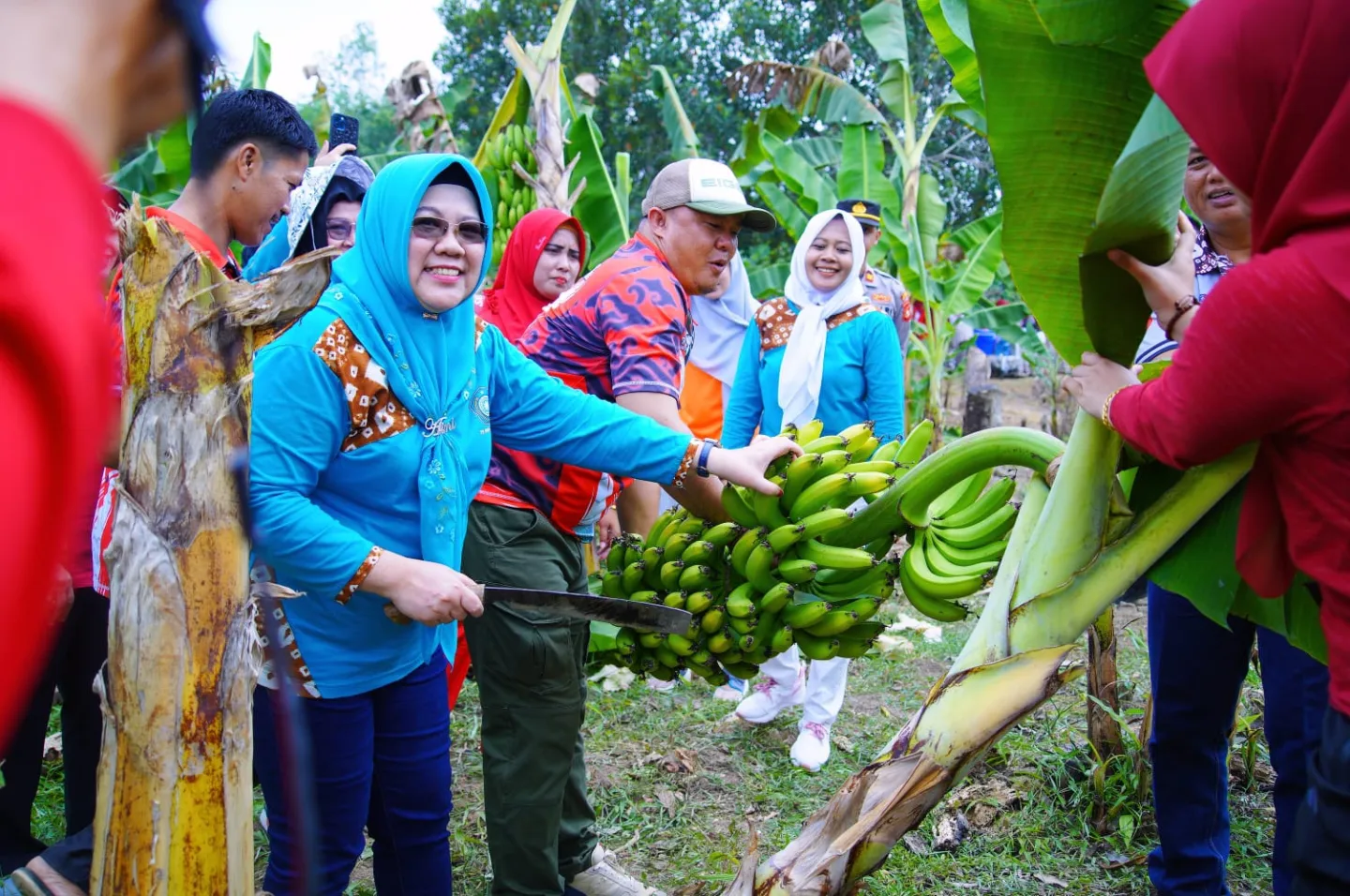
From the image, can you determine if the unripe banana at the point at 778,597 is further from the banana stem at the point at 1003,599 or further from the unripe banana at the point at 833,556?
the banana stem at the point at 1003,599

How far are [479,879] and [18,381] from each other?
128 inches

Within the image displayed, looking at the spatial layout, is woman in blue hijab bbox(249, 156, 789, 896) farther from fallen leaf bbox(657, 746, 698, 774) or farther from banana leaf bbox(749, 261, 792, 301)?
banana leaf bbox(749, 261, 792, 301)

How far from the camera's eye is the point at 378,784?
2.50 metres

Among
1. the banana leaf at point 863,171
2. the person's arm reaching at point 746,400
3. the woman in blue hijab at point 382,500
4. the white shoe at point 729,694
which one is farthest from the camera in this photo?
the banana leaf at point 863,171

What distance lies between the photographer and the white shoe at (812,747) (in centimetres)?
417

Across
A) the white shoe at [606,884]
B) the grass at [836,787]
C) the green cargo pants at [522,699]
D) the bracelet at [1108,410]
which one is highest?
the bracelet at [1108,410]

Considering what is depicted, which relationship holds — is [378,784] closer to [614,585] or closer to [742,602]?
[614,585]

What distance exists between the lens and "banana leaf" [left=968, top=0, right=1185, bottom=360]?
1.72 metres

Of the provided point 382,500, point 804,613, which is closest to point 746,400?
point 804,613

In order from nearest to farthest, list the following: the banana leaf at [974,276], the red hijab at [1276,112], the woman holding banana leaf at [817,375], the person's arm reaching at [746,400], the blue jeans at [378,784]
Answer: the red hijab at [1276,112]
the blue jeans at [378,784]
the woman holding banana leaf at [817,375]
the person's arm reaching at [746,400]
the banana leaf at [974,276]

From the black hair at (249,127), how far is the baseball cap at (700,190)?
1150 mm

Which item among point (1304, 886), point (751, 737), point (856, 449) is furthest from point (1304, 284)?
point (751, 737)

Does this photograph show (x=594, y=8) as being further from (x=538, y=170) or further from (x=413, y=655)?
(x=413, y=655)

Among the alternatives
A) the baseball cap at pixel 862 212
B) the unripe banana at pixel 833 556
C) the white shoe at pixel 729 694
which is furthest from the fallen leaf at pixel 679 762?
the baseball cap at pixel 862 212
